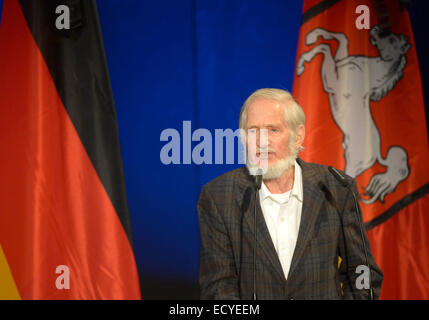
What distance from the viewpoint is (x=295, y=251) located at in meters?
1.61

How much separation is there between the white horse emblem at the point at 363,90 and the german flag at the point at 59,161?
4.43 ft

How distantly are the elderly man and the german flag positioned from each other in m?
1.04

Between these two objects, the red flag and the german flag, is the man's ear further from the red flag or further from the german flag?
the german flag

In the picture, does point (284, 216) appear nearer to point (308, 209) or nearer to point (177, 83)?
point (308, 209)

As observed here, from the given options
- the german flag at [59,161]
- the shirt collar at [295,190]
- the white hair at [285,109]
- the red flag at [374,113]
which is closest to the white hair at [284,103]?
the white hair at [285,109]

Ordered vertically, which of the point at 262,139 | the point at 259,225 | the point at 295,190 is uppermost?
the point at 262,139

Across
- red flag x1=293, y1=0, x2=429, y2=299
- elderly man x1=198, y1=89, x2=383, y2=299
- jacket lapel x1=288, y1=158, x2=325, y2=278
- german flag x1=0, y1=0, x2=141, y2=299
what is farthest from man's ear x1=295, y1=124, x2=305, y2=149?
german flag x1=0, y1=0, x2=141, y2=299

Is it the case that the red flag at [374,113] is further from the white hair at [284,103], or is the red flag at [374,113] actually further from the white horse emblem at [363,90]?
the white hair at [284,103]

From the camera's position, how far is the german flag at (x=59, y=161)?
254cm

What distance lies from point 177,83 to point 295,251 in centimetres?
151

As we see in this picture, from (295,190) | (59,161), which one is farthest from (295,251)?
(59,161)
